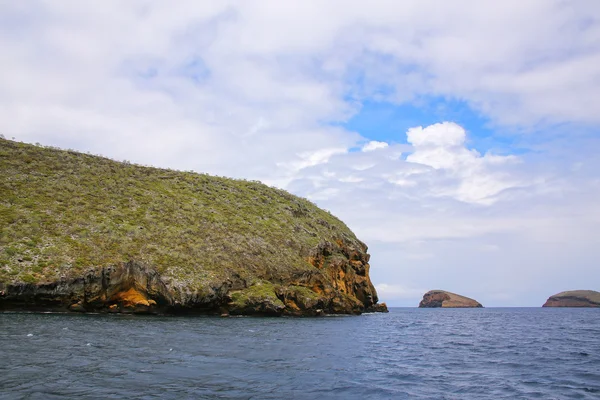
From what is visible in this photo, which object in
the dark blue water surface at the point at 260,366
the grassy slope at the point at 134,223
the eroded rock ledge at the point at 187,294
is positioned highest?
the grassy slope at the point at 134,223

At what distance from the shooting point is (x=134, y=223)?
61.9 m

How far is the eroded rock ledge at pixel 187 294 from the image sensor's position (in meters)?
45.3

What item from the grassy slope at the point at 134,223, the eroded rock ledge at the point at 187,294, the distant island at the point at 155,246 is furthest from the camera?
the grassy slope at the point at 134,223

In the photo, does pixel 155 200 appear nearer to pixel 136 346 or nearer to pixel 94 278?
pixel 94 278

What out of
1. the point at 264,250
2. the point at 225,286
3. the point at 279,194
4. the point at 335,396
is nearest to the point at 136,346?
the point at 335,396

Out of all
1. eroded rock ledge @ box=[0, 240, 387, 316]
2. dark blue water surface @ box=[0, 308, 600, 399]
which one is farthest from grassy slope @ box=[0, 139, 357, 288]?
dark blue water surface @ box=[0, 308, 600, 399]

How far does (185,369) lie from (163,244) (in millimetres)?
42921

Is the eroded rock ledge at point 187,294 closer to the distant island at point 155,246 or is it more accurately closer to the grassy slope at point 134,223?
the distant island at point 155,246

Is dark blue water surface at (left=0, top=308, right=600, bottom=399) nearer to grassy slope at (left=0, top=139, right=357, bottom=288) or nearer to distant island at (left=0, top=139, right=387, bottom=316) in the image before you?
distant island at (left=0, top=139, right=387, bottom=316)

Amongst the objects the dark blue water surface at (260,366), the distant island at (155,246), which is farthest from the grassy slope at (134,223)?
the dark blue water surface at (260,366)

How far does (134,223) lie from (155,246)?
18.9 feet

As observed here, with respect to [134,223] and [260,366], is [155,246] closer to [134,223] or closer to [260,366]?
[134,223]

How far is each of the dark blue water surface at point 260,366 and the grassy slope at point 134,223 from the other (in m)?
17.4

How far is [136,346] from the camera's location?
84.7 ft
